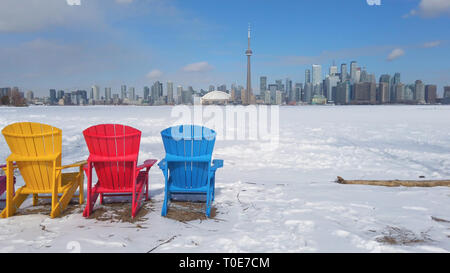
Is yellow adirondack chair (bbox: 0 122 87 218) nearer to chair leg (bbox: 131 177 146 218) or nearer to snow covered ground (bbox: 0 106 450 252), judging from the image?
snow covered ground (bbox: 0 106 450 252)

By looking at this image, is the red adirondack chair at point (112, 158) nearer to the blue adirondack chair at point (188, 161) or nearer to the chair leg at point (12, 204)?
the blue adirondack chair at point (188, 161)

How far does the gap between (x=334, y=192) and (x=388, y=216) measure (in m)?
1.25

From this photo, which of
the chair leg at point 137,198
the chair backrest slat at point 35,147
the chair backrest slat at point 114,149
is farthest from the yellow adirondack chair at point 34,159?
the chair leg at point 137,198

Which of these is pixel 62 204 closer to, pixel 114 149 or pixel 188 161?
pixel 114 149

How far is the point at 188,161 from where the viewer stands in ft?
12.8

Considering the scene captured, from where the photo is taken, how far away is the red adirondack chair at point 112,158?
3816mm

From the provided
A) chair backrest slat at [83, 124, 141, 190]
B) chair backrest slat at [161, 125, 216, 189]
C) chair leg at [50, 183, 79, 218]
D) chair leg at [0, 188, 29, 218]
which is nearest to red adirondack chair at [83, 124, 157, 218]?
chair backrest slat at [83, 124, 141, 190]

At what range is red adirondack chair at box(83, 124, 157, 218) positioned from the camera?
3816 millimetres

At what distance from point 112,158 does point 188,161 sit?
0.96m

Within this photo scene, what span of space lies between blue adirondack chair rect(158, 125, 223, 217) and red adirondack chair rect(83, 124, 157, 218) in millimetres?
386

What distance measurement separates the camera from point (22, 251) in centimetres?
295

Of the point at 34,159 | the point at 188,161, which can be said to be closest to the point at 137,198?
the point at 188,161
